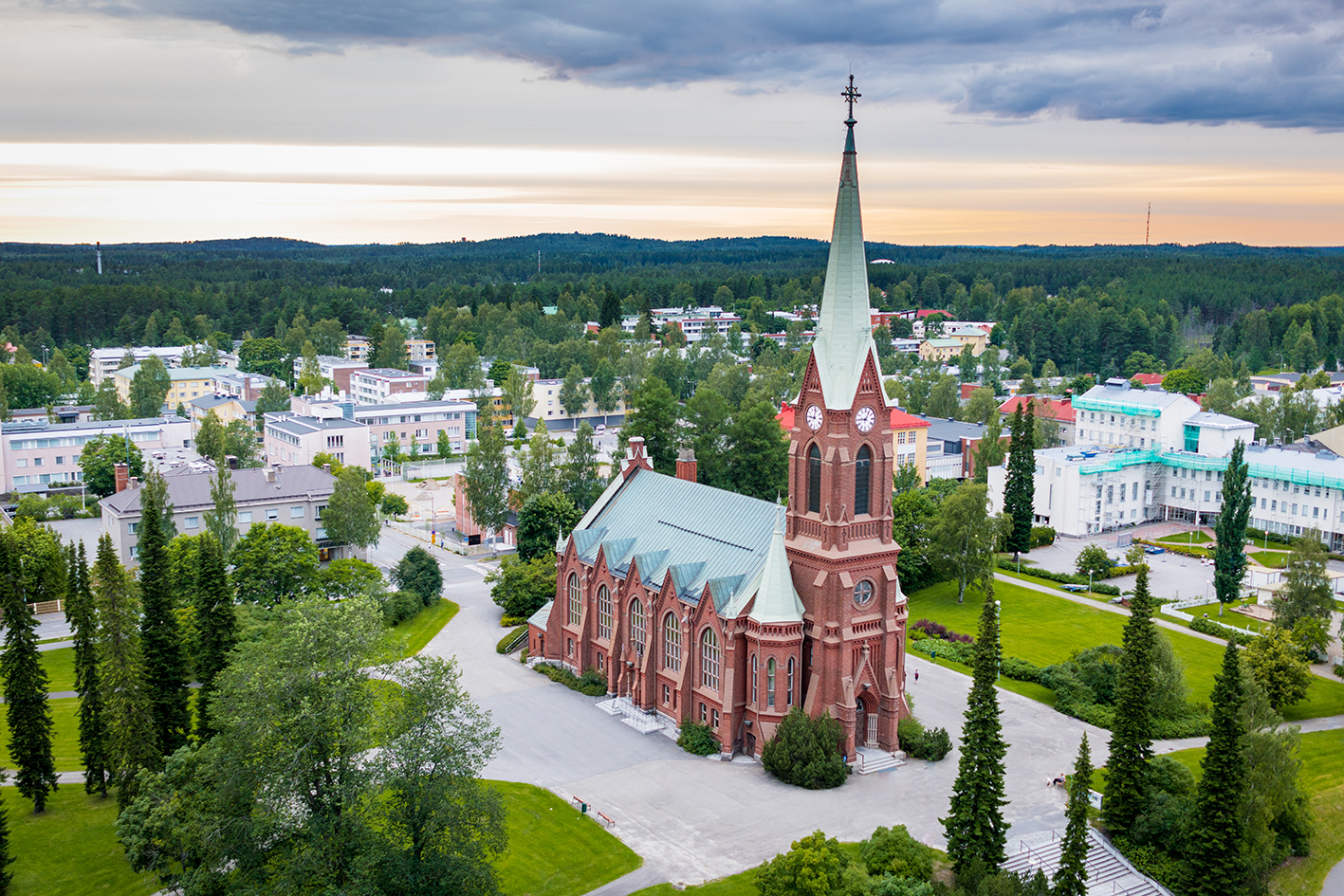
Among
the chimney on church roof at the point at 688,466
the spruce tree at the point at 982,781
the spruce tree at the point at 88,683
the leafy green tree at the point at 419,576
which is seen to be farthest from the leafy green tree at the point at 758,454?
the spruce tree at the point at 88,683

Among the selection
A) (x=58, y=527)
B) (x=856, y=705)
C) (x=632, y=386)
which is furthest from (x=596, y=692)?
(x=632, y=386)

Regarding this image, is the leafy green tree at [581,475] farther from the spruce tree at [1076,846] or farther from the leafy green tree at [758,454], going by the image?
the spruce tree at [1076,846]

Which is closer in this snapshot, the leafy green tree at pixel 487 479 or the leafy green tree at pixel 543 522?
the leafy green tree at pixel 543 522

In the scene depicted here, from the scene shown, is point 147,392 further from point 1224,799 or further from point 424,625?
point 1224,799

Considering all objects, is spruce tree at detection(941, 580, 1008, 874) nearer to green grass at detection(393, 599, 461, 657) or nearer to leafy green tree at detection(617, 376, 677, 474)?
green grass at detection(393, 599, 461, 657)

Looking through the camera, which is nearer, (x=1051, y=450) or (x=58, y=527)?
(x=58, y=527)

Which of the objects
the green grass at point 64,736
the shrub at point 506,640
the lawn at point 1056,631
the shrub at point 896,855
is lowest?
the green grass at point 64,736

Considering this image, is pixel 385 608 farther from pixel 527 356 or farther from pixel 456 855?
pixel 527 356
